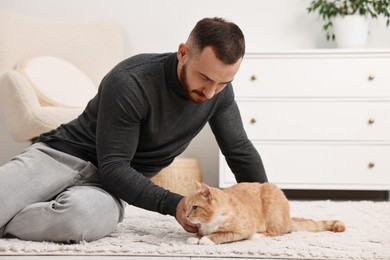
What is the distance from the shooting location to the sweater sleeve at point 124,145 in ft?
6.21

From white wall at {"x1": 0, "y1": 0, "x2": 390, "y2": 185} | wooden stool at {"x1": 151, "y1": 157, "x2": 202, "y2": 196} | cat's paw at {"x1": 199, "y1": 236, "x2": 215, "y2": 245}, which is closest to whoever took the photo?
cat's paw at {"x1": 199, "y1": 236, "x2": 215, "y2": 245}

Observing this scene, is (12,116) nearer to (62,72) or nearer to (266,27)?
(62,72)

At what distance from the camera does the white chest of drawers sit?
3.74m

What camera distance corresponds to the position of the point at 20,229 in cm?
198

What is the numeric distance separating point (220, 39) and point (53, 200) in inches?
30.4

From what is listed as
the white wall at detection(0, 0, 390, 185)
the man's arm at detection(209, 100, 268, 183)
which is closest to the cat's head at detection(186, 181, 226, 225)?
the man's arm at detection(209, 100, 268, 183)

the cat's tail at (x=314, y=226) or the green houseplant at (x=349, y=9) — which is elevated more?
the green houseplant at (x=349, y=9)

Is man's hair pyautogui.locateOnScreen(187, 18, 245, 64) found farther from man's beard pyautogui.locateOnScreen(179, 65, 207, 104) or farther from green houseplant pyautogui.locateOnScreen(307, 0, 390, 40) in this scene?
green houseplant pyautogui.locateOnScreen(307, 0, 390, 40)

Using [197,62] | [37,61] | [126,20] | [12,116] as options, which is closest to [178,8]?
[126,20]

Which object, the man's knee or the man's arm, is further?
the man's arm

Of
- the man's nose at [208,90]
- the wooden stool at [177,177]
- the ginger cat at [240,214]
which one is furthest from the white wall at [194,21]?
the man's nose at [208,90]

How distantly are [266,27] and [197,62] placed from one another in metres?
2.51

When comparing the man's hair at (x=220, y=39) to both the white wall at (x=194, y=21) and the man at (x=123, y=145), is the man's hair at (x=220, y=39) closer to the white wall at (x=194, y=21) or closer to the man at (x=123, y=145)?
the man at (x=123, y=145)

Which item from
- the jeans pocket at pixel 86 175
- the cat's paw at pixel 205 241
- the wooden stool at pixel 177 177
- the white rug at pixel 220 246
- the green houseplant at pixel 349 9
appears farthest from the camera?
the green houseplant at pixel 349 9
